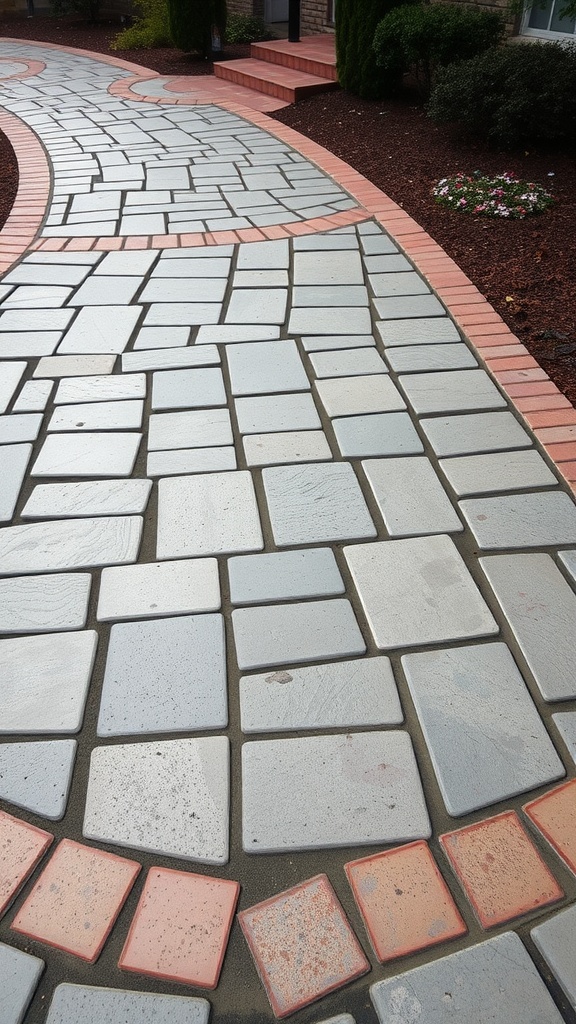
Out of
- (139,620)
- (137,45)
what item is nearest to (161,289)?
(139,620)

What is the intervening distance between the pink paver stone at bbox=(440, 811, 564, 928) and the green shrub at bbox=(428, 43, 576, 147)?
4804 mm

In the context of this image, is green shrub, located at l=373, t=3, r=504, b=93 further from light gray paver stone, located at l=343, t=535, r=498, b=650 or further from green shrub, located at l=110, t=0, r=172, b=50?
green shrub, located at l=110, t=0, r=172, b=50

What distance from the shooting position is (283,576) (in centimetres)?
193

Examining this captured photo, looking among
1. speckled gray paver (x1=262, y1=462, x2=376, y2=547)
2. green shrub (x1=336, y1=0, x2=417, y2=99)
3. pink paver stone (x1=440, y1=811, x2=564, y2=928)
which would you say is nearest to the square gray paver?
speckled gray paver (x1=262, y1=462, x2=376, y2=547)

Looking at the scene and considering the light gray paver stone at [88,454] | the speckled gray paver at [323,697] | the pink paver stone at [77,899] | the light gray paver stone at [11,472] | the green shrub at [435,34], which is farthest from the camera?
the green shrub at [435,34]

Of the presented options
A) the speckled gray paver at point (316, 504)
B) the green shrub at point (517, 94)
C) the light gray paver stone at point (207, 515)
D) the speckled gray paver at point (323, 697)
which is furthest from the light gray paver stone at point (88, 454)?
the green shrub at point (517, 94)

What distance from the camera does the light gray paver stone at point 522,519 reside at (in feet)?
6.68

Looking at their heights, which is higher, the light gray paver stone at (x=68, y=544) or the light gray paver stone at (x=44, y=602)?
the light gray paver stone at (x=68, y=544)

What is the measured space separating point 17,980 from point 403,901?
67 cm

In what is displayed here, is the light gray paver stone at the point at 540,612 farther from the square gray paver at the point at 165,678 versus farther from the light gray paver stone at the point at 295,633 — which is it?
the square gray paver at the point at 165,678

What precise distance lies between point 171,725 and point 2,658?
478 mm

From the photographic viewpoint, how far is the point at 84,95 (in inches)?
305

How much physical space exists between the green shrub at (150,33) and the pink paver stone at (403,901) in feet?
37.1

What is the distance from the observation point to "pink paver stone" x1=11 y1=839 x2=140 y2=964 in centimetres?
125
